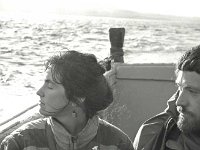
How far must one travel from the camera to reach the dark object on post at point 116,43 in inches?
211

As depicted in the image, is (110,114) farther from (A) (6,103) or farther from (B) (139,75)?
(A) (6,103)

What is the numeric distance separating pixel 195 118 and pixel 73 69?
0.79 metres

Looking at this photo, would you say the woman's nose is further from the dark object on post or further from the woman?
the dark object on post

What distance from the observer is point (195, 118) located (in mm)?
2461

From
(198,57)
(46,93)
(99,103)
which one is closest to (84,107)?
(99,103)

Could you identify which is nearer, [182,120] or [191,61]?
[182,120]

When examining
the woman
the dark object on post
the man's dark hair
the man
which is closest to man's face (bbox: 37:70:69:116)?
the woman

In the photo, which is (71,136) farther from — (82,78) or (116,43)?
(116,43)

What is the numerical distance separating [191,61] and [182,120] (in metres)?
0.39

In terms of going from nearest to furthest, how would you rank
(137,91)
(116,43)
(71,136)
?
(71,136) < (137,91) < (116,43)

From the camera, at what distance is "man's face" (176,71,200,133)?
245 cm

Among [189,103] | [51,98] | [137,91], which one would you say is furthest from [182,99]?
[137,91]

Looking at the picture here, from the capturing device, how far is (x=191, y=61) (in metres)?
2.57

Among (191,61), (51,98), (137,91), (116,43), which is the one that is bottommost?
(137,91)
